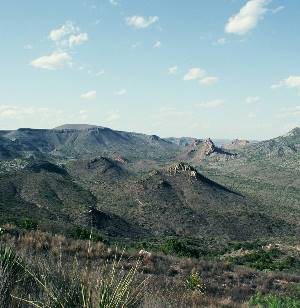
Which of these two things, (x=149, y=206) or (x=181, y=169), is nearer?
(x=149, y=206)

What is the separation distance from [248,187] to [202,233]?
62438mm

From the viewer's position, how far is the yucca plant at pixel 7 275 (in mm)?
6980

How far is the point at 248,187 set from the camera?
12738cm

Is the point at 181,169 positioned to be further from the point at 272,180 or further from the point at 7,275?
the point at 7,275

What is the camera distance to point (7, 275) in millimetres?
7176

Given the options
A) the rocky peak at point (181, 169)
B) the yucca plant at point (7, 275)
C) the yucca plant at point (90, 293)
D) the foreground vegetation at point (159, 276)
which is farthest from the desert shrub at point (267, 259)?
the rocky peak at point (181, 169)

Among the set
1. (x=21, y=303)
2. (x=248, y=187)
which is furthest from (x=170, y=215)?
(x=21, y=303)

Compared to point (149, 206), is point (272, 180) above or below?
above

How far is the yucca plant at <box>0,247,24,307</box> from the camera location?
22.9 ft

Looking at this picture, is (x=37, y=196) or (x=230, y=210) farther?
(x=230, y=210)

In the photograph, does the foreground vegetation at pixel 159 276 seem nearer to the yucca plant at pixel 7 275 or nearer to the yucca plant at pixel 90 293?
the yucca plant at pixel 7 275

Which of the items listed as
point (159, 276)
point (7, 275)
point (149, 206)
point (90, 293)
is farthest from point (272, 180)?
point (90, 293)

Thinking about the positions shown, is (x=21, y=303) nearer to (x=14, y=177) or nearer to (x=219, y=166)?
(x=14, y=177)

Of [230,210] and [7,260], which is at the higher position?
[7,260]
